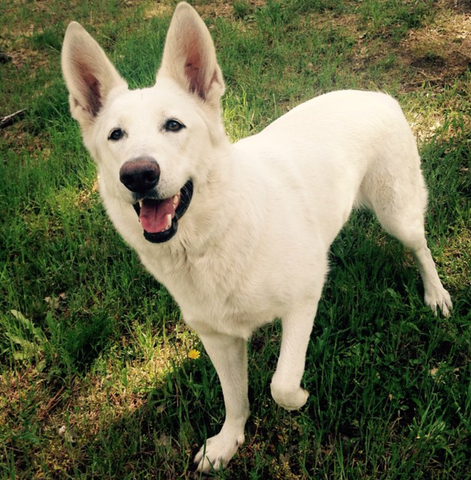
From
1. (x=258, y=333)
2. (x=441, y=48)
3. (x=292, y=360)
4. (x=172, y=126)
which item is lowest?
(x=258, y=333)

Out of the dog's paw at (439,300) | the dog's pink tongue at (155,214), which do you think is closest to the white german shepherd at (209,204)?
the dog's pink tongue at (155,214)

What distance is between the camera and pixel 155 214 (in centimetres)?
183

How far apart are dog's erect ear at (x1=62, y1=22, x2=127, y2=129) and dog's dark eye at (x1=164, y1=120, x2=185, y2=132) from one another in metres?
0.47

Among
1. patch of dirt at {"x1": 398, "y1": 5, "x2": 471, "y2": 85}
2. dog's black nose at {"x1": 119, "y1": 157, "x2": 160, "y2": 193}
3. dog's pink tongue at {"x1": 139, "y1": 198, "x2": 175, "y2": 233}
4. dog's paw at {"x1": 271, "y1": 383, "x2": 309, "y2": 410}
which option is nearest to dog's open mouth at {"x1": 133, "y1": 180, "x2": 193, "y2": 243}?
dog's pink tongue at {"x1": 139, "y1": 198, "x2": 175, "y2": 233}

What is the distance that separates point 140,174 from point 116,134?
436 mm

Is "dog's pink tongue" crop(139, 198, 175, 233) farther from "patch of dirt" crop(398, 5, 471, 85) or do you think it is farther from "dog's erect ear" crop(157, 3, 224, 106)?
"patch of dirt" crop(398, 5, 471, 85)

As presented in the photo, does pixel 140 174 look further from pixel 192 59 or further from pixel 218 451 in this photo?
pixel 218 451

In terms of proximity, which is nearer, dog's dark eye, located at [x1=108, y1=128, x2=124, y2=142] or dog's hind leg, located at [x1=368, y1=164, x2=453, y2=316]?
dog's dark eye, located at [x1=108, y1=128, x2=124, y2=142]

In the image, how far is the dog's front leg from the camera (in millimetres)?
2277

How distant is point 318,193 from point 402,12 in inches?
158

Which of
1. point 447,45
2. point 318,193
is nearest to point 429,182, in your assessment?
point 318,193

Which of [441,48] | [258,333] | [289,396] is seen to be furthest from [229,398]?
[441,48]

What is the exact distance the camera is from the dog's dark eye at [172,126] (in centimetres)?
197

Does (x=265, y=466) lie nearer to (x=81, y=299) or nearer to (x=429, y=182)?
(x=81, y=299)
